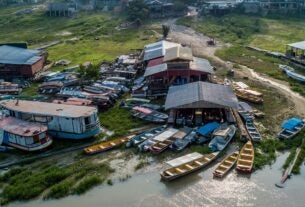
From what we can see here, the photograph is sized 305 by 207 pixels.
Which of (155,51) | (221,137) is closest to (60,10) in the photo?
(155,51)

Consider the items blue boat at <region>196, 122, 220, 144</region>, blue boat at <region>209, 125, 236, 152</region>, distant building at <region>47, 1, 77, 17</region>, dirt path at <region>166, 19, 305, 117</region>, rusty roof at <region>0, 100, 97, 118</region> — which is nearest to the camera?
blue boat at <region>209, 125, 236, 152</region>

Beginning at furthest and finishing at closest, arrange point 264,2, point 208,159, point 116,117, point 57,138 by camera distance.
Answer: point 264,2 < point 116,117 < point 57,138 < point 208,159

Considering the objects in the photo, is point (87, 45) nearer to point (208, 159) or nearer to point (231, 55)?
point (231, 55)

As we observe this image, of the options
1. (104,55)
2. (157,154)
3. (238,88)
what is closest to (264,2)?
(104,55)

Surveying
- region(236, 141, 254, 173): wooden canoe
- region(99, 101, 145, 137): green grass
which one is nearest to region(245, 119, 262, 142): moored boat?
region(236, 141, 254, 173): wooden canoe

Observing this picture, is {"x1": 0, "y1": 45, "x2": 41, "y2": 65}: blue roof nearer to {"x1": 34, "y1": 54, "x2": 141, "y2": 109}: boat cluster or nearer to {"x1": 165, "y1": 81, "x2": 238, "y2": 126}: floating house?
{"x1": 34, "y1": 54, "x2": 141, "y2": 109}: boat cluster

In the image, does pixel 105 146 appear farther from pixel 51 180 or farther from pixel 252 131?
pixel 252 131
